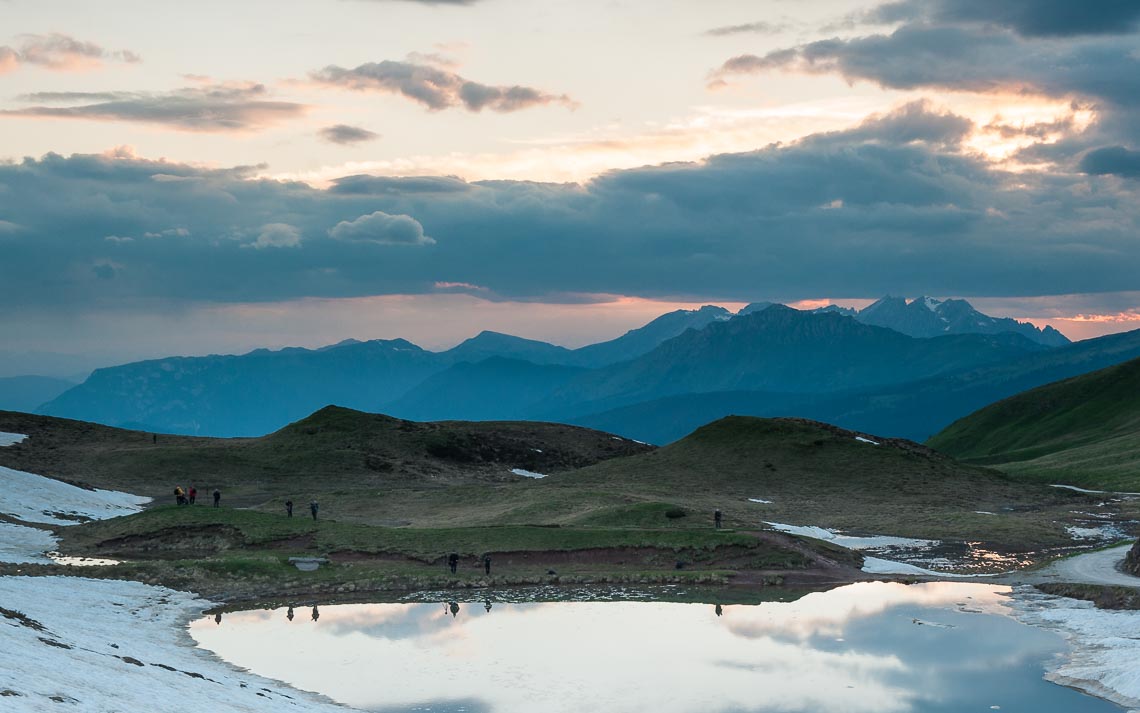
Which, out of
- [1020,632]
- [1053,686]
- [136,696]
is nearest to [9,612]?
[136,696]

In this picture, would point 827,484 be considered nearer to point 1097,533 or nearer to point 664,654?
point 1097,533

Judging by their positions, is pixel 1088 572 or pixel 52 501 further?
pixel 52 501

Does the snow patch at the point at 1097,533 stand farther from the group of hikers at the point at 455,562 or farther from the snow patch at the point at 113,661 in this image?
the snow patch at the point at 113,661

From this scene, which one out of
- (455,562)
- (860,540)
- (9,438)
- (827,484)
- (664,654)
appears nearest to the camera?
(664,654)

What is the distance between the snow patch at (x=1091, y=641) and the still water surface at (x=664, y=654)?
1057mm

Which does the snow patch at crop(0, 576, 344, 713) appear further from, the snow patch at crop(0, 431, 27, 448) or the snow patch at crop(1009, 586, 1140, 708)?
the snow patch at crop(0, 431, 27, 448)

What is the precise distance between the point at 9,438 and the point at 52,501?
58.3 meters

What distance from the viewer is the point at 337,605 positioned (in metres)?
62.7

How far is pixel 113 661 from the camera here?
38.8 meters

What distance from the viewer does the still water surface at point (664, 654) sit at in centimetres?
4047

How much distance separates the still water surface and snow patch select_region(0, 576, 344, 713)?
2289mm

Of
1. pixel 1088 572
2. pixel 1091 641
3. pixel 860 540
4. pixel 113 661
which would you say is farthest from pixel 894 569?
pixel 113 661

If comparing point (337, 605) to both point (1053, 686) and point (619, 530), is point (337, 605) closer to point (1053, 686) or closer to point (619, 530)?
point (619, 530)

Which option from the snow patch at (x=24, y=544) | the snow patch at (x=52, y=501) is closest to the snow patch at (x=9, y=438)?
the snow patch at (x=52, y=501)
